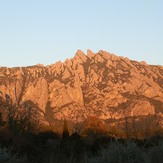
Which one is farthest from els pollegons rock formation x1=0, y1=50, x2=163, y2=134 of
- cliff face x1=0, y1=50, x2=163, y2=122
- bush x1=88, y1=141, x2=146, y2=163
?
bush x1=88, y1=141, x2=146, y2=163

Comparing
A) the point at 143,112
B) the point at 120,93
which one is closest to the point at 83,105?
the point at 120,93

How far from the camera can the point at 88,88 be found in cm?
14238

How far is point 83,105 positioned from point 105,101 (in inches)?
303

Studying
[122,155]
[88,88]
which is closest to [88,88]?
[88,88]

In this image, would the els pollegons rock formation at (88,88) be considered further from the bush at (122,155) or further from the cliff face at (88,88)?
the bush at (122,155)

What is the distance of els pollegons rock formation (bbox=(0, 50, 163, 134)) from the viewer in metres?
125

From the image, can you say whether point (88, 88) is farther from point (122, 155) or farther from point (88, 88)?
point (122, 155)

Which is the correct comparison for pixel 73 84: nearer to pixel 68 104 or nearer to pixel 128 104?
pixel 68 104

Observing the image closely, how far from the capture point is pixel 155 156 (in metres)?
13.1

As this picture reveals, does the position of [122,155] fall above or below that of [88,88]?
below

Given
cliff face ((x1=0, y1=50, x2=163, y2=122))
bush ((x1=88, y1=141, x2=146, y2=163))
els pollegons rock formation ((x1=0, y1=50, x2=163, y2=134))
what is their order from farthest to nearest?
Answer: cliff face ((x1=0, y1=50, x2=163, y2=122))
els pollegons rock formation ((x1=0, y1=50, x2=163, y2=134))
bush ((x1=88, y1=141, x2=146, y2=163))

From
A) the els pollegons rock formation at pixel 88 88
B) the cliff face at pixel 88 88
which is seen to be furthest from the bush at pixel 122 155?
the cliff face at pixel 88 88

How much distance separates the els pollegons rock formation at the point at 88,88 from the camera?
411 ft

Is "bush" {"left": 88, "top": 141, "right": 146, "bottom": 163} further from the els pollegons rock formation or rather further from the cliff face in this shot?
the cliff face
